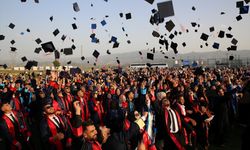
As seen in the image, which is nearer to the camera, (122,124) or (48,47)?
(122,124)

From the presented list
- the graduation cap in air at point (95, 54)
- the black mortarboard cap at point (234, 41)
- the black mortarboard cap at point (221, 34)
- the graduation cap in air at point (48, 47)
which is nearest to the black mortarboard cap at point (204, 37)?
the black mortarboard cap at point (221, 34)

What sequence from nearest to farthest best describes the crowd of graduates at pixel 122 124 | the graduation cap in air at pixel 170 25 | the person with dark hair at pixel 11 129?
the crowd of graduates at pixel 122 124 → the person with dark hair at pixel 11 129 → the graduation cap in air at pixel 170 25

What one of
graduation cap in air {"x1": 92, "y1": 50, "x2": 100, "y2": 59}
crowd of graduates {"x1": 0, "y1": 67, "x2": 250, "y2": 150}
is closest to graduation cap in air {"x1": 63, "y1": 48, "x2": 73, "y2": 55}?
graduation cap in air {"x1": 92, "y1": 50, "x2": 100, "y2": 59}

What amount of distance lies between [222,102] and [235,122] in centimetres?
373

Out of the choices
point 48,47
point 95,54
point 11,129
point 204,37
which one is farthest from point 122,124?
point 95,54

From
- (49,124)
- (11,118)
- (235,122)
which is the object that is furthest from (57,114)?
(235,122)

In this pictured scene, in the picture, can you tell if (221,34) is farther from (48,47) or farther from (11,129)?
(11,129)

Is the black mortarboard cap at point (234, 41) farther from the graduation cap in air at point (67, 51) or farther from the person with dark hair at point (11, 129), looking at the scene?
the person with dark hair at point (11, 129)

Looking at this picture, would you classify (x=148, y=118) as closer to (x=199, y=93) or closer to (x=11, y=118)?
(x=11, y=118)

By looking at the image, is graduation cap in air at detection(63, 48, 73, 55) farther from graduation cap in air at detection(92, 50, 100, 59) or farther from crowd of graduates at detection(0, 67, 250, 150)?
crowd of graduates at detection(0, 67, 250, 150)

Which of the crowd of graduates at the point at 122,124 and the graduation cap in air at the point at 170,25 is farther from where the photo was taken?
the graduation cap in air at the point at 170,25

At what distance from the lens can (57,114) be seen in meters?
6.33

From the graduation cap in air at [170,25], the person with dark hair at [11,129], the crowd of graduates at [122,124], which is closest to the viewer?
the crowd of graduates at [122,124]

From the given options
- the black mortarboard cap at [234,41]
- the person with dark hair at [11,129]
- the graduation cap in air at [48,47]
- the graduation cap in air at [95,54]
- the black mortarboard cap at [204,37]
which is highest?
the black mortarboard cap at [204,37]
